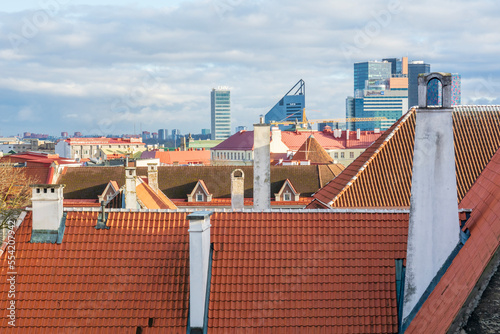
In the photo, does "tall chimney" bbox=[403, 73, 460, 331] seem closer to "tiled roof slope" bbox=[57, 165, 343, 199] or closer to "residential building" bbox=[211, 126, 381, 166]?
"tiled roof slope" bbox=[57, 165, 343, 199]

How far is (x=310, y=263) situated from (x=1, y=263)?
22.2ft

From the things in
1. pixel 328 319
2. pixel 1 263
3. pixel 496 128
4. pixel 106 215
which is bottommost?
pixel 328 319

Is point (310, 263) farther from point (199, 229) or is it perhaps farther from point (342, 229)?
point (199, 229)

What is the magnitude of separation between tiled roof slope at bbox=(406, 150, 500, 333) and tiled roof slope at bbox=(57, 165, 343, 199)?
140ft

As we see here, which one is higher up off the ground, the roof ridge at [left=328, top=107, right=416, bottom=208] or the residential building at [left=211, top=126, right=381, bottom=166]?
the residential building at [left=211, top=126, right=381, bottom=166]

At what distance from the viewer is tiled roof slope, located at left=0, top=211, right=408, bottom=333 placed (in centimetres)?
1423

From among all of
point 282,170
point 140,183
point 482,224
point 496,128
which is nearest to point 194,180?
point 282,170

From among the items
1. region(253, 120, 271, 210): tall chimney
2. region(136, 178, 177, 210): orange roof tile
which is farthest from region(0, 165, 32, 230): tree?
region(253, 120, 271, 210): tall chimney

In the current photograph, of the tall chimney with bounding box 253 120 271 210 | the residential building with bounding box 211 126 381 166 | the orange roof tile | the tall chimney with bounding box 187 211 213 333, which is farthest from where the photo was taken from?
the residential building with bounding box 211 126 381 166

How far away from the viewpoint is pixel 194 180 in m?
58.0

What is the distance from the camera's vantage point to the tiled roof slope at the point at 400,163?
2888 centimetres

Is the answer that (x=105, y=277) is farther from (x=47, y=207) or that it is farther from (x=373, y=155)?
(x=373, y=155)

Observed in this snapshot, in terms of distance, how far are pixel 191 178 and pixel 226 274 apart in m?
→ 43.4

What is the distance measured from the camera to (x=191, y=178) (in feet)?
191
